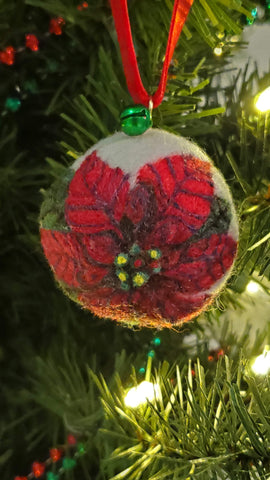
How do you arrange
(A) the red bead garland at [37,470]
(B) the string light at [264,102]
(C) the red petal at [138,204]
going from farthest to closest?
(A) the red bead garland at [37,470] → (B) the string light at [264,102] → (C) the red petal at [138,204]

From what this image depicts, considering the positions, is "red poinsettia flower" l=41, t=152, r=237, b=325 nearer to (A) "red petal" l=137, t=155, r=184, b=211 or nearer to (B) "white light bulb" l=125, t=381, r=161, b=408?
(A) "red petal" l=137, t=155, r=184, b=211

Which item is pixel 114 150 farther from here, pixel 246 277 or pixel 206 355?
pixel 206 355

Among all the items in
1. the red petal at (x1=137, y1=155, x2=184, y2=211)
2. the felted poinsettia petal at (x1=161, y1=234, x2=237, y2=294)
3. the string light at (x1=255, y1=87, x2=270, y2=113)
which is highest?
the string light at (x1=255, y1=87, x2=270, y2=113)

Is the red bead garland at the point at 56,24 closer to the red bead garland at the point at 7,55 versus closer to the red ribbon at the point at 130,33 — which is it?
the red bead garland at the point at 7,55

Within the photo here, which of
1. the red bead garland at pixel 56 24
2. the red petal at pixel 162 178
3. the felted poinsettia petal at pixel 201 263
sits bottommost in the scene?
the felted poinsettia petal at pixel 201 263

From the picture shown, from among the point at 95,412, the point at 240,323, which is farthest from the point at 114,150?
the point at 240,323

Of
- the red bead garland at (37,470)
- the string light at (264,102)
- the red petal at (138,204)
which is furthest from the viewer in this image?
the red bead garland at (37,470)

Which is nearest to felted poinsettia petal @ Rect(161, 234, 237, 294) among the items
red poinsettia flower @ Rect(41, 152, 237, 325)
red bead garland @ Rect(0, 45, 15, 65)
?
red poinsettia flower @ Rect(41, 152, 237, 325)

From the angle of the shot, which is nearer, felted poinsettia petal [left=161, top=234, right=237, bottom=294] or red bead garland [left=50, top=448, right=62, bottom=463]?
felted poinsettia petal [left=161, top=234, right=237, bottom=294]

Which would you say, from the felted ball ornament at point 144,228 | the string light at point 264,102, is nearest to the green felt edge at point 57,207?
the felted ball ornament at point 144,228
